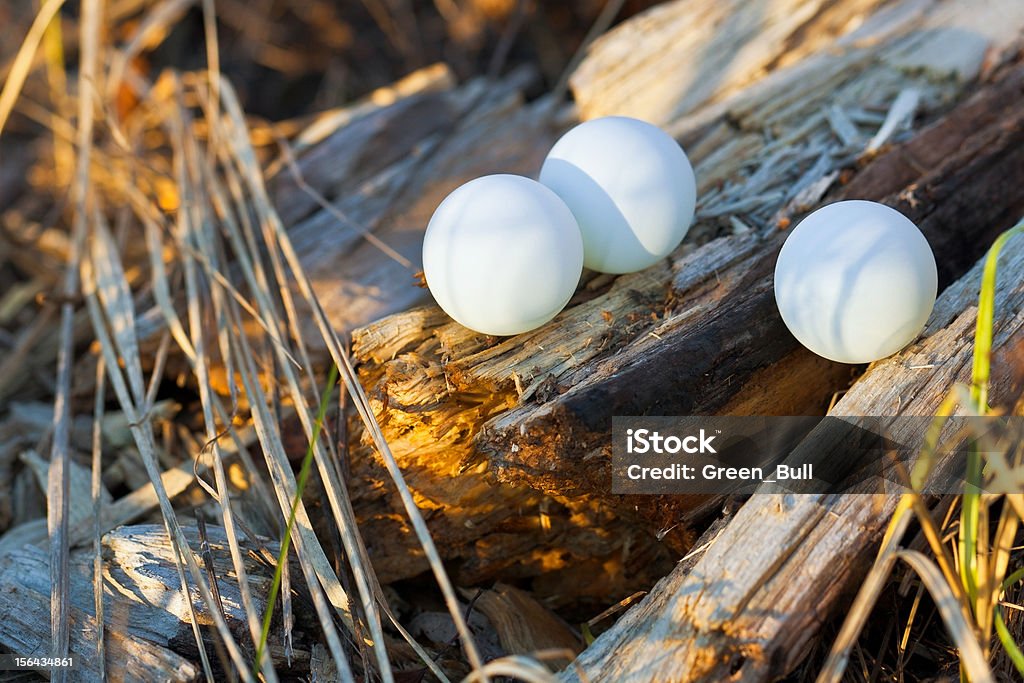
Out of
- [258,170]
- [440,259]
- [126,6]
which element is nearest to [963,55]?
[440,259]

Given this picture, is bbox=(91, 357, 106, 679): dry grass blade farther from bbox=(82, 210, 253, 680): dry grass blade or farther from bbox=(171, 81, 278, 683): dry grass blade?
bbox=(171, 81, 278, 683): dry grass blade

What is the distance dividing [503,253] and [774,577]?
782 millimetres

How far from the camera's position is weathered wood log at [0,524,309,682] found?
1697 millimetres

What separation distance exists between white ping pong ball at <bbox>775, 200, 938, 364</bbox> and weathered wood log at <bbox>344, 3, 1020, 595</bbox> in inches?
6.3

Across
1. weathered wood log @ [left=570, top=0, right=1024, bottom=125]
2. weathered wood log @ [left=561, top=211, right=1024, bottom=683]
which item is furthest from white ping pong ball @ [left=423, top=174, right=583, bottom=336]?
weathered wood log @ [left=570, top=0, right=1024, bottom=125]

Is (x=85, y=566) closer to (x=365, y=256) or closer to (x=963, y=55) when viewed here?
(x=365, y=256)

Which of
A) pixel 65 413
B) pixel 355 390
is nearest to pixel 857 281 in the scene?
pixel 355 390

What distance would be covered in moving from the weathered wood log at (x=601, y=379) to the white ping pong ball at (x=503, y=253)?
150mm

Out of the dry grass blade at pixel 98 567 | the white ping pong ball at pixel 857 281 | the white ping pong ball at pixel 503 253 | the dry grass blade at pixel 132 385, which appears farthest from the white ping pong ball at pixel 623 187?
the dry grass blade at pixel 98 567

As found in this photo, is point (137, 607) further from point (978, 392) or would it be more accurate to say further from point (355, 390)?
point (978, 392)

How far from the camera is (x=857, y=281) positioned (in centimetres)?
162

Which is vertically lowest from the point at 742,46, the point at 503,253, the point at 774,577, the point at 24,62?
the point at 774,577

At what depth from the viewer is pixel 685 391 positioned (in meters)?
1.74

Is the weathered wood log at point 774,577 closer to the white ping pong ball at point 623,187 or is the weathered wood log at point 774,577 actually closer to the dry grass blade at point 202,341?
the white ping pong ball at point 623,187
